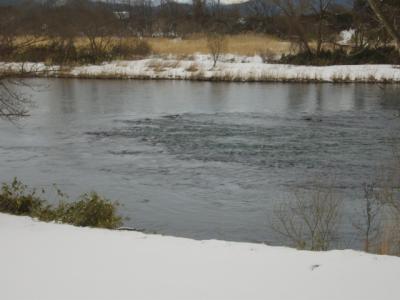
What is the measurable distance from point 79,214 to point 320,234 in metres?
4.07

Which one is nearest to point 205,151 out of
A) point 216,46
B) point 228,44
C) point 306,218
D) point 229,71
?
point 306,218

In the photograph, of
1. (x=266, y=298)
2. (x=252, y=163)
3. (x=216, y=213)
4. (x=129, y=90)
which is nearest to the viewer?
(x=266, y=298)

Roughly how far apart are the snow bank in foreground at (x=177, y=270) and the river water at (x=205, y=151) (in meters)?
2.95

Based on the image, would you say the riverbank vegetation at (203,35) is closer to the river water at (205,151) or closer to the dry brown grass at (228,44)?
the dry brown grass at (228,44)

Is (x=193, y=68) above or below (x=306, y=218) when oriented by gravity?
above

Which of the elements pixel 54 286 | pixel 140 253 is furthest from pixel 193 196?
pixel 54 286

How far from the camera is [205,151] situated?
1784cm

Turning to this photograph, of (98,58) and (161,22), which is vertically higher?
(161,22)

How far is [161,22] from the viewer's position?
64.8 m

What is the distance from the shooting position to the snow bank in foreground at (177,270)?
6.13 m

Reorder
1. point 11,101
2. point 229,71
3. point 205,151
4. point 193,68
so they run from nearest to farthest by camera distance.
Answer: point 205,151, point 11,101, point 229,71, point 193,68

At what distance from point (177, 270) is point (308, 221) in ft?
14.6

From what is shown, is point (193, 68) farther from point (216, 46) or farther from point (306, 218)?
point (306, 218)

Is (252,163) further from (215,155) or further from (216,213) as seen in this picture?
(216,213)
